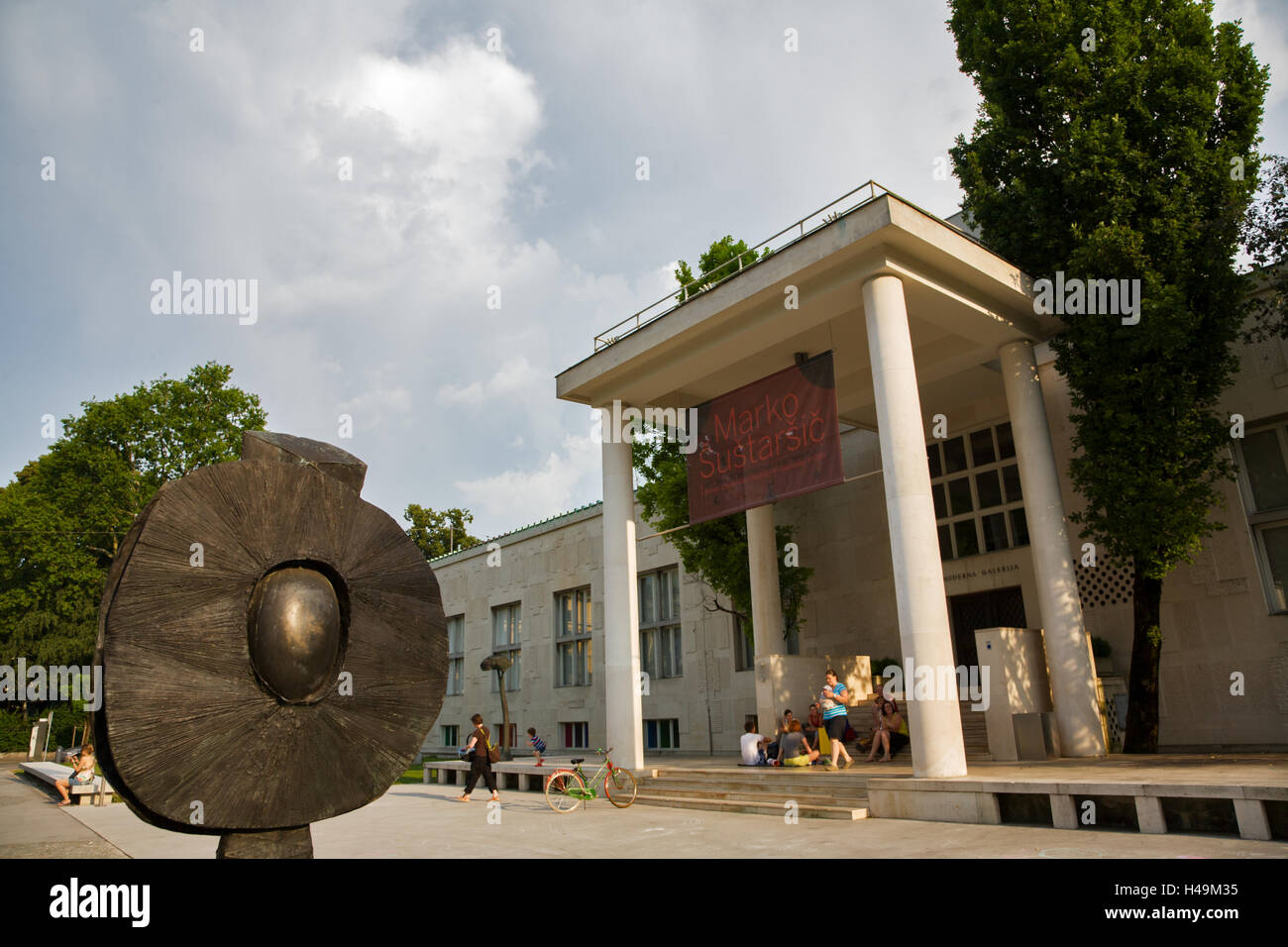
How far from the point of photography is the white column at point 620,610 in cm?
1684

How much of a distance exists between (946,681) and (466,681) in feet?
87.7

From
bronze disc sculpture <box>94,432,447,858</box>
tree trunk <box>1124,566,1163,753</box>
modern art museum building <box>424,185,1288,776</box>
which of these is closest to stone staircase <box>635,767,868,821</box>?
modern art museum building <box>424,185,1288,776</box>

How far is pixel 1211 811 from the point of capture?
8.52 metres

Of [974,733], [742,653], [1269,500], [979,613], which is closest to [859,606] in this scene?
[979,613]

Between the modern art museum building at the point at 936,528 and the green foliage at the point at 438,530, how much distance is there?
40.6m

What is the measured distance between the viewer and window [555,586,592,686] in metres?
29.6

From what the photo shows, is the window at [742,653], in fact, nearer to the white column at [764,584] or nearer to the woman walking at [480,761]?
the white column at [764,584]

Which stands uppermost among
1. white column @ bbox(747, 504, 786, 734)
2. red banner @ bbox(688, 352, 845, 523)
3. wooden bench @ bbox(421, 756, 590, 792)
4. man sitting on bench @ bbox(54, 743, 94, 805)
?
red banner @ bbox(688, 352, 845, 523)

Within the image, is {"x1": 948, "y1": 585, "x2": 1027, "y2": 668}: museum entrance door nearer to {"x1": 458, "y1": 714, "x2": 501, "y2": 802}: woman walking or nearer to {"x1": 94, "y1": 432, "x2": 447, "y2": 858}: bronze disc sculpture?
{"x1": 458, "y1": 714, "x2": 501, "y2": 802}: woman walking

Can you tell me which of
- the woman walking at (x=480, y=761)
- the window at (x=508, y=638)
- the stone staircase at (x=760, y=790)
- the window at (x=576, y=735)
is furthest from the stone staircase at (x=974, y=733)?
the window at (x=508, y=638)

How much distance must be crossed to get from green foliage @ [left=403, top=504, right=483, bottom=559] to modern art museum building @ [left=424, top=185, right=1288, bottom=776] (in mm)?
40614

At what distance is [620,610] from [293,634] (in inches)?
509

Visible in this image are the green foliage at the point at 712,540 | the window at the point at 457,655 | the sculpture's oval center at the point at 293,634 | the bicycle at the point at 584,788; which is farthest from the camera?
the window at the point at 457,655

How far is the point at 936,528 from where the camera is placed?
1582 centimetres
